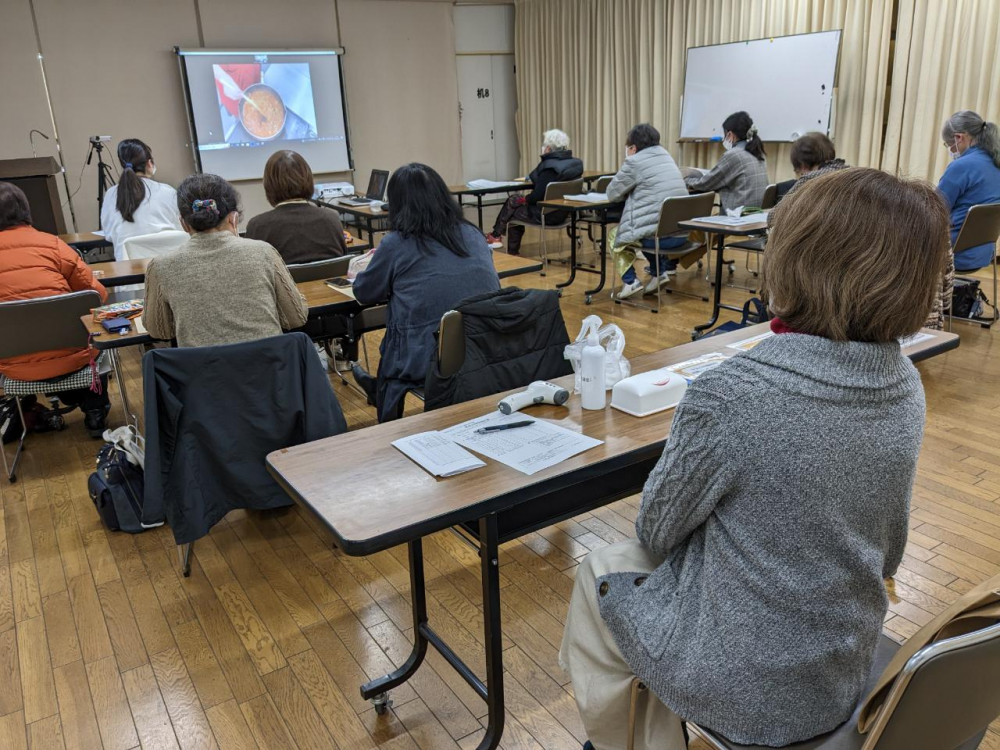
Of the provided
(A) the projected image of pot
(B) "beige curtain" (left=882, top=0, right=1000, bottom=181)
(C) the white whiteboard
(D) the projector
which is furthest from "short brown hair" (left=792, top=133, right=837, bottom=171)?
(A) the projected image of pot

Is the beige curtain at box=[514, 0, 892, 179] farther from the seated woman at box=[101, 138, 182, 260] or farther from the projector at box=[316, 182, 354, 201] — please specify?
the seated woman at box=[101, 138, 182, 260]

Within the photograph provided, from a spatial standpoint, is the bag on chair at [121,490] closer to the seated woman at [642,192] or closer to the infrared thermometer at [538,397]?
the infrared thermometer at [538,397]

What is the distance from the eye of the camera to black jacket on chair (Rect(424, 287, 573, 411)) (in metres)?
2.11

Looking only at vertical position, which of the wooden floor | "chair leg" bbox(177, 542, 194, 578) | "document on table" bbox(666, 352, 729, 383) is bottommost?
the wooden floor

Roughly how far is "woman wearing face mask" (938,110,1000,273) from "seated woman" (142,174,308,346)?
3.64 meters

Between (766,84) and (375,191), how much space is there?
367 cm

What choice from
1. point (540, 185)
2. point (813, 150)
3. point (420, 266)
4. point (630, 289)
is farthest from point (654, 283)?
point (420, 266)

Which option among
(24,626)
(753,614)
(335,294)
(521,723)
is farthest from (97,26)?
→ (753,614)

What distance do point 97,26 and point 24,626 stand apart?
695cm

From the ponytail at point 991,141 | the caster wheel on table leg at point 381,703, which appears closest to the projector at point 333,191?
the ponytail at point 991,141

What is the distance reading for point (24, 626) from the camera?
87.7 inches

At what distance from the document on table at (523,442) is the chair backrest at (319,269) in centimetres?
193

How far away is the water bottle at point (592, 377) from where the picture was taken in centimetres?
170

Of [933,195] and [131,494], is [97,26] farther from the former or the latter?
[933,195]
